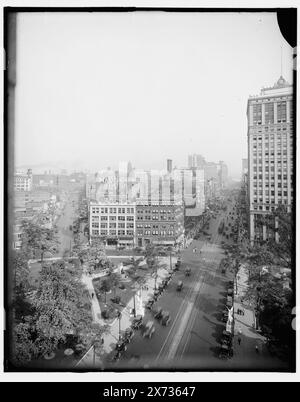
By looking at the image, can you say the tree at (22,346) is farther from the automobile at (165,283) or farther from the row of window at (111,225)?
the automobile at (165,283)

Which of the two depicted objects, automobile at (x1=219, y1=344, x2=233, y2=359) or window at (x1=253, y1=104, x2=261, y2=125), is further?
window at (x1=253, y1=104, x2=261, y2=125)

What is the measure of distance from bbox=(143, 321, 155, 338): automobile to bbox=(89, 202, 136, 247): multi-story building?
189 centimetres

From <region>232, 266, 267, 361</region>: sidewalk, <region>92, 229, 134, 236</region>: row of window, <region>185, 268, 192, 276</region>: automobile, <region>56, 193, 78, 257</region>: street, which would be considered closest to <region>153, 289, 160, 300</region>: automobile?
<region>185, 268, 192, 276</region>: automobile

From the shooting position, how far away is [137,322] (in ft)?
16.7

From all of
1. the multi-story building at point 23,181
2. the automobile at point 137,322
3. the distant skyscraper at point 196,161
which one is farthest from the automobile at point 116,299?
the multi-story building at point 23,181

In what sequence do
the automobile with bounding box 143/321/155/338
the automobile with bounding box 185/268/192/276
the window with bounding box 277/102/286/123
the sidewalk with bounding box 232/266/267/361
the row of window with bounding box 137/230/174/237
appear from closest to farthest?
the sidewalk with bounding box 232/266/267/361 < the window with bounding box 277/102/286/123 < the automobile with bounding box 143/321/155/338 < the row of window with bounding box 137/230/174/237 < the automobile with bounding box 185/268/192/276

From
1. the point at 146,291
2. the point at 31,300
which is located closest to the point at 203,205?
the point at 146,291

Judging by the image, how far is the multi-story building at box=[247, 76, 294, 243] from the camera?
4.33m

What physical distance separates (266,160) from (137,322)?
3.73 metres

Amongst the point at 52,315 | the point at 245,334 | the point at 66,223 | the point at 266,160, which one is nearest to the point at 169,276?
the point at 245,334

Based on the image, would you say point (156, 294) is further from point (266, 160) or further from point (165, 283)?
point (266, 160)

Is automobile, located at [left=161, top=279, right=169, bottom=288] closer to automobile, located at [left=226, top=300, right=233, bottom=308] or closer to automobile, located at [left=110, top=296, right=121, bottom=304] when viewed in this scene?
automobile, located at [left=110, top=296, right=121, bottom=304]
